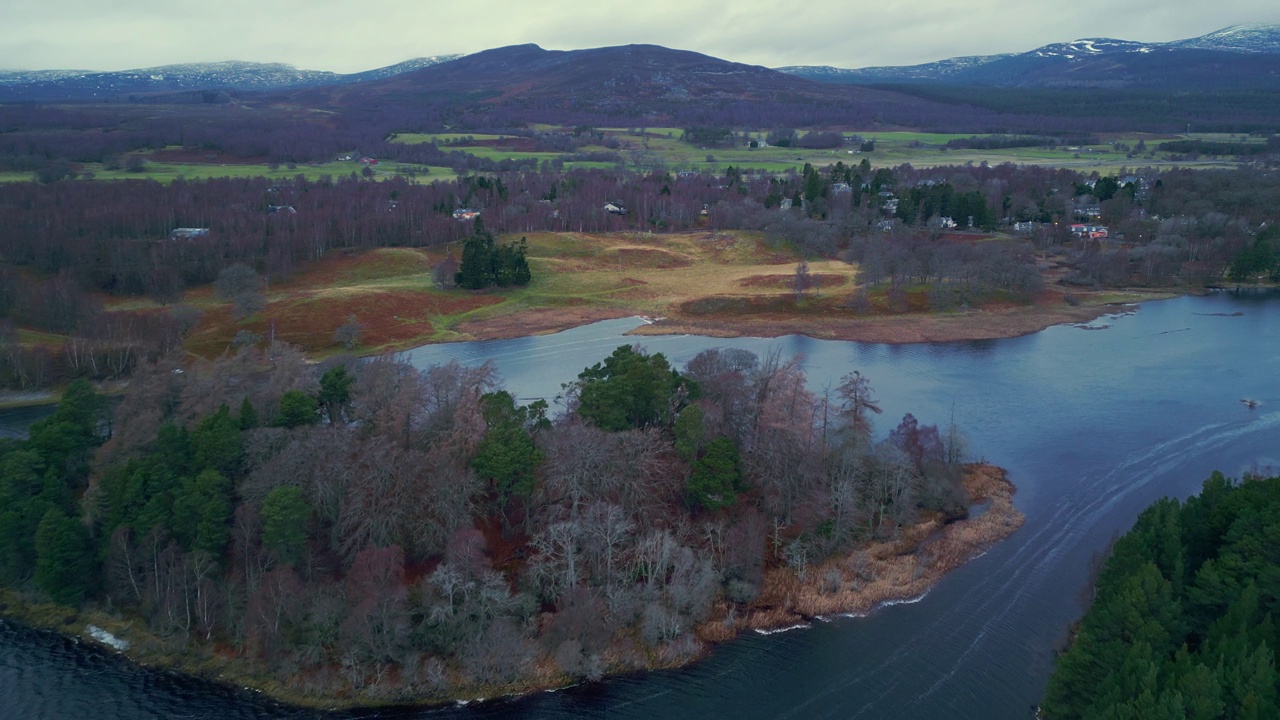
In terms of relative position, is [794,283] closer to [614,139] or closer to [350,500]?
[350,500]

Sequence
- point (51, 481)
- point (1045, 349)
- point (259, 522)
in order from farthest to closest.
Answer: point (1045, 349) < point (51, 481) < point (259, 522)

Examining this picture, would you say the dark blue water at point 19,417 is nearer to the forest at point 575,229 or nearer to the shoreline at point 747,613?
the forest at point 575,229

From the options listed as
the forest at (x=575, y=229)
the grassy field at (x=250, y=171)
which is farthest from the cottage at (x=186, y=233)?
the grassy field at (x=250, y=171)

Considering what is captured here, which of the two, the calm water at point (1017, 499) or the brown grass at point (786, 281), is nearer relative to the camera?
the calm water at point (1017, 499)

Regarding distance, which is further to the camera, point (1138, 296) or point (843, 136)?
point (843, 136)

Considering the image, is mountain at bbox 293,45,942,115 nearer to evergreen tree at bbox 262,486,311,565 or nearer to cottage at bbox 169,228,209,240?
cottage at bbox 169,228,209,240

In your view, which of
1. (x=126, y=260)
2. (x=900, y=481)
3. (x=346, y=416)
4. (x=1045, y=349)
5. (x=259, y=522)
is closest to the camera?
(x=259, y=522)

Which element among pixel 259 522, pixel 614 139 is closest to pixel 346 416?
pixel 259 522
